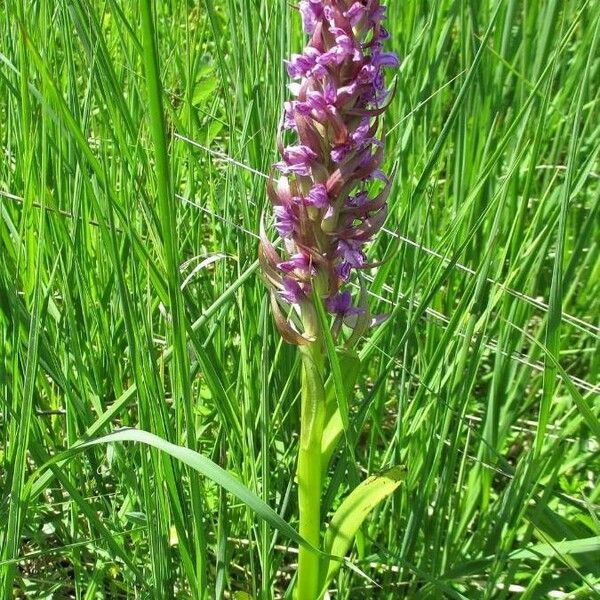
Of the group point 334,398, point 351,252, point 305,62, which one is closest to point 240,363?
point 334,398

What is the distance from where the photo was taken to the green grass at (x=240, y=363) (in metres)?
0.94

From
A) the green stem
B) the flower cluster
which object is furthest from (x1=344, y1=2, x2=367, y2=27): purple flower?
the green stem

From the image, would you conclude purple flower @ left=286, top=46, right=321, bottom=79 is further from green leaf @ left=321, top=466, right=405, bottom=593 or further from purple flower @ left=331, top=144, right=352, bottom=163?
green leaf @ left=321, top=466, right=405, bottom=593

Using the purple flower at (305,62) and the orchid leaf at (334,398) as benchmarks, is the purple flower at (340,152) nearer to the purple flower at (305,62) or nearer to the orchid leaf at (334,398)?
the purple flower at (305,62)

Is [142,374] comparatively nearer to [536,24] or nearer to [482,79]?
[482,79]

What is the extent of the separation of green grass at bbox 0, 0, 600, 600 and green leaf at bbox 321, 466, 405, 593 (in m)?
0.08

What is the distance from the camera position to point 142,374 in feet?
3.08

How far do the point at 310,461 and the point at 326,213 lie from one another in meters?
0.28

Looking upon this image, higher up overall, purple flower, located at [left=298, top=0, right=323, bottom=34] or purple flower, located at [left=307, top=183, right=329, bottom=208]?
purple flower, located at [left=298, top=0, right=323, bottom=34]

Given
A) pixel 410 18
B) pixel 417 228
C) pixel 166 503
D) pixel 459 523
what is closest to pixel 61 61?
pixel 410 18

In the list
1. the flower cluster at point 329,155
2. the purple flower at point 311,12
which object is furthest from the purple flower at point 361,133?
the purple flower at point 311,12

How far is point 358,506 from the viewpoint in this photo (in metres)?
0.91

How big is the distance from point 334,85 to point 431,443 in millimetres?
520

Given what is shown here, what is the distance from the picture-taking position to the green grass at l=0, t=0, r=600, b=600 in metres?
0.94
